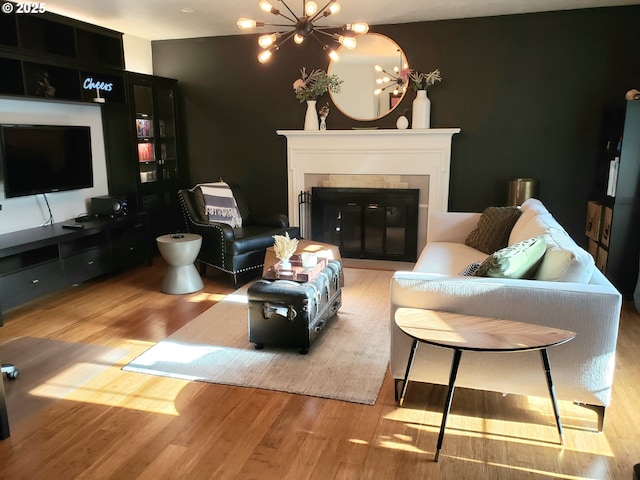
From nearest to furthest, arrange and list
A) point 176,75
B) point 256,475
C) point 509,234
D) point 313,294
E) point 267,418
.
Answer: point 256,475
point 267,418
point 313,294
point 509,234
point 176,75

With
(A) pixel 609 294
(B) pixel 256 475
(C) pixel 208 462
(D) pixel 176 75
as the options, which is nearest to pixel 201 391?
(C) pixel 208 462

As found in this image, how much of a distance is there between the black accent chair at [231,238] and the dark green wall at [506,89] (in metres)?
0.95

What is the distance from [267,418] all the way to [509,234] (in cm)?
249

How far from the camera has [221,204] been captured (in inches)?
206

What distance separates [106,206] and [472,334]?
4.23m

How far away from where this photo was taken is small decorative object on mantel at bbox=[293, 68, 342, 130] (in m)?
5.44

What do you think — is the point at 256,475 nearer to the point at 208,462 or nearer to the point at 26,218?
the point at 208,462

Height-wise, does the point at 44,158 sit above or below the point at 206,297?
above

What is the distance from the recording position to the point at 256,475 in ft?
6.86

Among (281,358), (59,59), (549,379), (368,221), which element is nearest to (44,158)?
(59,59)

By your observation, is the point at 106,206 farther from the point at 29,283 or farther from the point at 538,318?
the point at 538,318

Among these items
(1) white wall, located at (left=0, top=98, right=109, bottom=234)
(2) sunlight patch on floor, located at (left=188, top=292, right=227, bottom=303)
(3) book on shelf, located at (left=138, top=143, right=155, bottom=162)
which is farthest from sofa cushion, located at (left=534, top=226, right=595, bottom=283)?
(3) book on shelf, located at (left=138, top=143, right=155, bottom=162)

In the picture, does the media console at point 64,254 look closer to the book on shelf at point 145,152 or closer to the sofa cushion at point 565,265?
the book on shelf at point 145,152

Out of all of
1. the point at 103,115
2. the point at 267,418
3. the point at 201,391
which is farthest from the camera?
the point at 103,115
